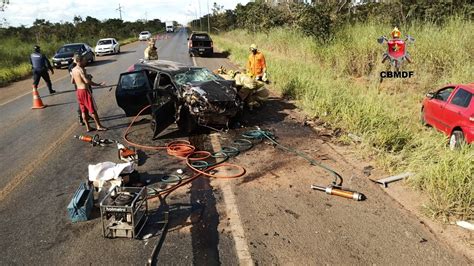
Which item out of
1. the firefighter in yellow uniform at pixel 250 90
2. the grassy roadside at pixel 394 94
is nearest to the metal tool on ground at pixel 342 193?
the grassy roadside at pixel 394 94

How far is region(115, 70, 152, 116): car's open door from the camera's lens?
954 cm

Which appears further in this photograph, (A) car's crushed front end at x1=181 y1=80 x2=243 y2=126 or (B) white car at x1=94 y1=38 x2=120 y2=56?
(B) white car at x1=94 y1=38 x2=120 y2=56

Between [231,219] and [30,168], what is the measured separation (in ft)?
13.6

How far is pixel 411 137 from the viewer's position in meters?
7.49

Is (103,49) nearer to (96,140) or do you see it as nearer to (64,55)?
(64,55)

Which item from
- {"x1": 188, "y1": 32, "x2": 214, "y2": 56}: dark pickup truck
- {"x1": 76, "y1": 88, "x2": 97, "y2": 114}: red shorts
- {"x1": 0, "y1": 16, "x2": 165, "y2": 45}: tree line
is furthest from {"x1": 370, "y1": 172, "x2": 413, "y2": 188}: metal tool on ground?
{"x1": 0, "y1": 16, "x2": 165, "y2": 45}: tree line

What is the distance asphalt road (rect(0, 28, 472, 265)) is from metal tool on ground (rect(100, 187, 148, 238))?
0.37 ft

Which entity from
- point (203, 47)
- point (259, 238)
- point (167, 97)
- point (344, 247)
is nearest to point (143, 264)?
point (259, 238)

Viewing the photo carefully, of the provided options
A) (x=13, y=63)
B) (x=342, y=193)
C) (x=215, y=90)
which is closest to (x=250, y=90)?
(x=215, y=90)

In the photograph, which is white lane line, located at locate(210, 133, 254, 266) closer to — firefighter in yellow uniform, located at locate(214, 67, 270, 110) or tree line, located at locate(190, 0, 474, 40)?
firefighter in yellow uniform, located at locate(214, 67, 270, 110)

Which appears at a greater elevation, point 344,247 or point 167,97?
point 167,97

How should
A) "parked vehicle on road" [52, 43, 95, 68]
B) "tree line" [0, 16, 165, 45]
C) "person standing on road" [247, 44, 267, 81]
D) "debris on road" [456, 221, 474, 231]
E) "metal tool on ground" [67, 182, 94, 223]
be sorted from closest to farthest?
"debris on road" [456, 221, 474, 231]
"metal tool on ground" [67, 182, 94, 223]
"person standing on road" [247, 44, 267, 81]
"parked vehicle on road" [52, 43, 95, 68]
"tree line" [0, 16, 165, 45]

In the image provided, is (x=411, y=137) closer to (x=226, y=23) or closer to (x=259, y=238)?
(x=259, y=238)

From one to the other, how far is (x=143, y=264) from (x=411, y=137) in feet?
18.8
